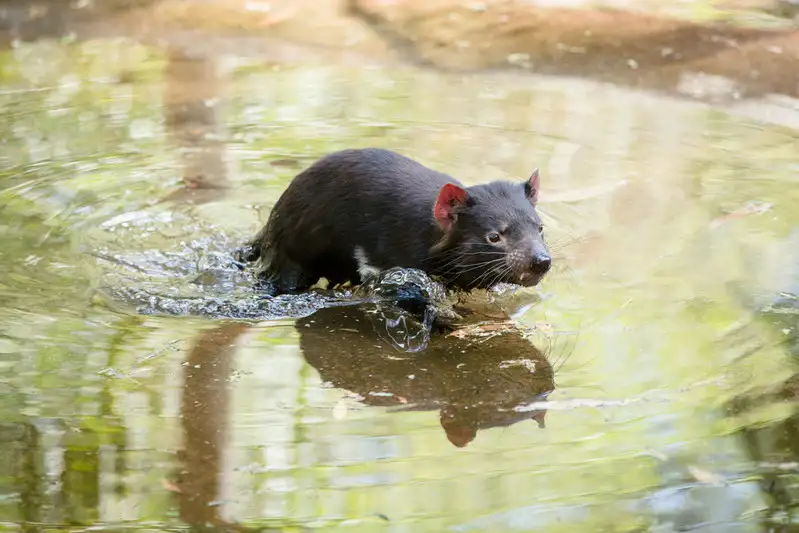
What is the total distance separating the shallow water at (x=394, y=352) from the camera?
125 inches

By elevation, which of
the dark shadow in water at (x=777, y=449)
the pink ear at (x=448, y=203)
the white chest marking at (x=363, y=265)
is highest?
the pink ear at (x=448, y=203)

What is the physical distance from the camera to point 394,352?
4352 millimetres

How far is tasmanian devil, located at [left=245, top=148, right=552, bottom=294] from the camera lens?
4.55 meters

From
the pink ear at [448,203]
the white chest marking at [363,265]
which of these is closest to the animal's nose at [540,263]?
the pink ear at [448,203]

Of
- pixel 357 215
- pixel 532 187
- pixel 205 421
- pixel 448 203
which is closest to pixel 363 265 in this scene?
pixel 357 215

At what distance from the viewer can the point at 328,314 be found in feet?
15.7

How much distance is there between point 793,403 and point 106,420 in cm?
241

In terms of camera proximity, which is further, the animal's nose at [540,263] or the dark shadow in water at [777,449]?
the animal's nose at [540,263]

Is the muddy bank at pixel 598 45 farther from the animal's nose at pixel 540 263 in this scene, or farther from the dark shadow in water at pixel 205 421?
the dark shadow in water at pixel 205 421

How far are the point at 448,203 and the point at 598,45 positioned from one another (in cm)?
534

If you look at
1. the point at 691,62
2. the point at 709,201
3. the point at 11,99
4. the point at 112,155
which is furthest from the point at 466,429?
the point at 691,62

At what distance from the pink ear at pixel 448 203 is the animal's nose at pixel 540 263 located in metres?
0.46

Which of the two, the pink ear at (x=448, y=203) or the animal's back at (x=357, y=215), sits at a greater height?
the pink ear at (x=448, y=203)

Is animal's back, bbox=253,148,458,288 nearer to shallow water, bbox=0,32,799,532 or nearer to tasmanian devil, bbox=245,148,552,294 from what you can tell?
tasmanian devil, bbox=245,148,552,294
